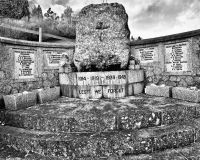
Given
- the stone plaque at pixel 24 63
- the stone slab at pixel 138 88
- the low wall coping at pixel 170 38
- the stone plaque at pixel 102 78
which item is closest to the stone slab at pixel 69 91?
the stone plaque at pixel 102 78

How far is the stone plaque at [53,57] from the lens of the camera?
5.98 metres

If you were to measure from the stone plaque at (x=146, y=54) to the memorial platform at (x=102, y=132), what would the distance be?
2639mm

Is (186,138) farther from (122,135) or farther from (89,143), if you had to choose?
(89,143)

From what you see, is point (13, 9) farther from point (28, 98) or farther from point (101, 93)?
point (101, 93)

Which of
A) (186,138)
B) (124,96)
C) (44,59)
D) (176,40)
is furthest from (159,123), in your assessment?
(44,59)

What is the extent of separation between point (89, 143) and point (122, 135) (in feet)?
1.84

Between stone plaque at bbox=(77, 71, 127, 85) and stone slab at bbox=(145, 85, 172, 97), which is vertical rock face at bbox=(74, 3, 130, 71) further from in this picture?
stone slab at bbox=(145, 85, 172, 97)

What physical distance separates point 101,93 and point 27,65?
8.09 feet

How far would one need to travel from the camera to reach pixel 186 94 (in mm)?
4367

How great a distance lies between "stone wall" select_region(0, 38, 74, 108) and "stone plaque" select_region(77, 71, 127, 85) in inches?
61.6

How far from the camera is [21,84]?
5168mm

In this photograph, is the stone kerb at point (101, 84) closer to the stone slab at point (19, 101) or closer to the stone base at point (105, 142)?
the stone slab at point (19, 101)

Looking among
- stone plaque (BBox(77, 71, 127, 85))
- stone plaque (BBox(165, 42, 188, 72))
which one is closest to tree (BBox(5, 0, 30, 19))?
stone plaque (BBox(77, 71, 127, 85))

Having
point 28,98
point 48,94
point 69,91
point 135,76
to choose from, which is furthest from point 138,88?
point 28,98
